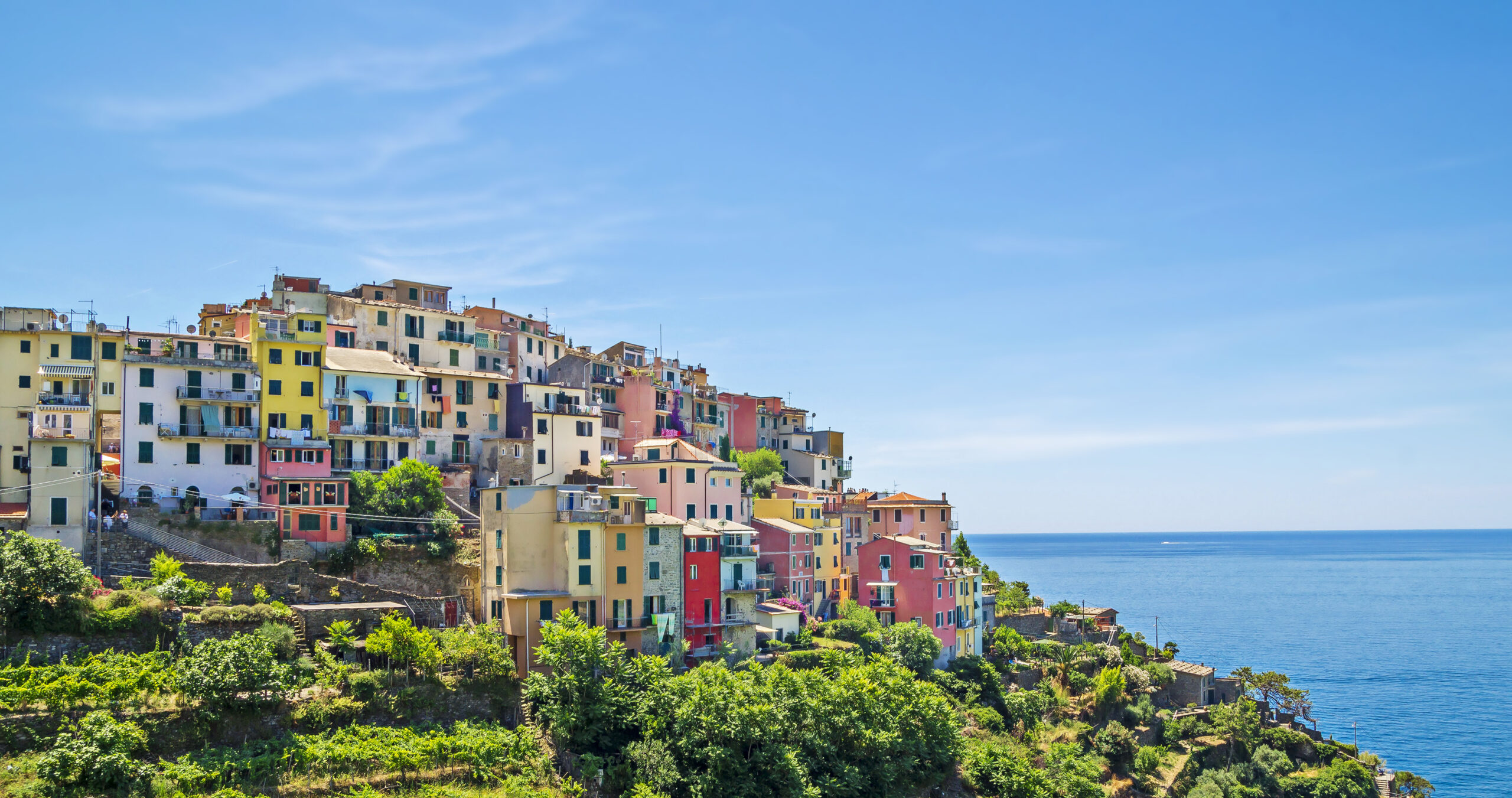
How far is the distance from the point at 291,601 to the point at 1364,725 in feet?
260

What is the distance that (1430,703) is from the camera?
9125 centimetres

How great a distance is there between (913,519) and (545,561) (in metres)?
31.9

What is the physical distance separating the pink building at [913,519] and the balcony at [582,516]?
29263mm

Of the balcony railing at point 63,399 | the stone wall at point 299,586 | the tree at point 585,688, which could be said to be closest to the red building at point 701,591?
the tree at point 585,688

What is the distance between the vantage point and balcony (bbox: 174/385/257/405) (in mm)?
50781

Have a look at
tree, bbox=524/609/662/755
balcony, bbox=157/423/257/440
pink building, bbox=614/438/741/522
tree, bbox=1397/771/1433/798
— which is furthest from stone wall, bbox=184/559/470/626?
tree, bbox=1397/771/1433/798

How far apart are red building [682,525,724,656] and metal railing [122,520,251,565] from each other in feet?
63.5

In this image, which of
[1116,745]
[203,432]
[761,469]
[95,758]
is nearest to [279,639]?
[95,758]

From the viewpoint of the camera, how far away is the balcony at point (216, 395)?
5078 cm

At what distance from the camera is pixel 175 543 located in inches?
1818

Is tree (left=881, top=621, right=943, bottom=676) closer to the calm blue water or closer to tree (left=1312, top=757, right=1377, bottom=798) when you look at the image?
tree (left=1312, top=757, right=1377, bottom=798)

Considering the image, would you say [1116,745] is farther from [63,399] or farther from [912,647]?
[63,399]

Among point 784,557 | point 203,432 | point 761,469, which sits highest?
point 203,432

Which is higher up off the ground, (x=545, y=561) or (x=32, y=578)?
(x=32, y=578)
